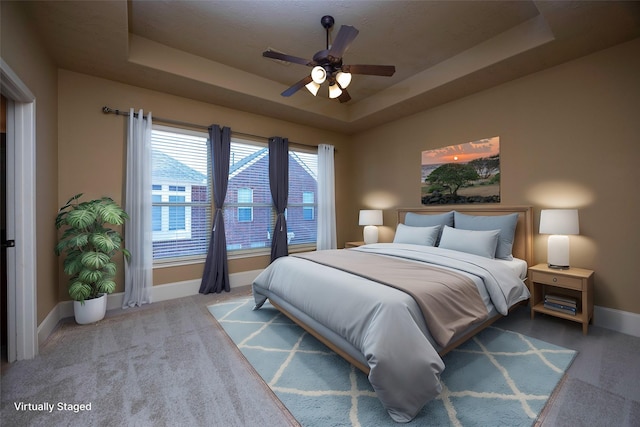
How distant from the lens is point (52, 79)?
268 centimetres

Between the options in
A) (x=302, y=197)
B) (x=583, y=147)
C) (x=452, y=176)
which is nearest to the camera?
(x=583, y=147)

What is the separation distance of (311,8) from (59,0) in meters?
1.91

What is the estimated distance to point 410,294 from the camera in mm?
1721

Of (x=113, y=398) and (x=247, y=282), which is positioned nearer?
(x=113, y=398)

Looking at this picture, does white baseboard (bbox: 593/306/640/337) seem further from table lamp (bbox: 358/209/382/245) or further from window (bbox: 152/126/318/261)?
window (bbox: 152/126/318/261)

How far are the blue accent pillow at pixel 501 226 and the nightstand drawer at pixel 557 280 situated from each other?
12.4 inches

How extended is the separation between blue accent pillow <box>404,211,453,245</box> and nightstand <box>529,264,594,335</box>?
1060 millimetres

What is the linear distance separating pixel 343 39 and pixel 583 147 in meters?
2.68

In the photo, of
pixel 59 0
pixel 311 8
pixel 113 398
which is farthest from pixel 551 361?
pixel 59 0

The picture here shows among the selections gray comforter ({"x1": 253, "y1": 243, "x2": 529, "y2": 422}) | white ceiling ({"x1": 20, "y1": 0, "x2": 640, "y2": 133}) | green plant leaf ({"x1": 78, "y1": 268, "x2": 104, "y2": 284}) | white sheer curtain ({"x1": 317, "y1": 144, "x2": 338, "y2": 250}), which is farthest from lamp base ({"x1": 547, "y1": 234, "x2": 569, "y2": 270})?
green plant leaf ({"x1": 78, "y1": 268, "x2": 104, "y2": 284})

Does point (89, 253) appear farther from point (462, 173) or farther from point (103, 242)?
point (462, 173)

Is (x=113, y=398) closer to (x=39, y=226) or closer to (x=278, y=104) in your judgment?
(x=39, y=226)

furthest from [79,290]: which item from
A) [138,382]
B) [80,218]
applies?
[138,382]

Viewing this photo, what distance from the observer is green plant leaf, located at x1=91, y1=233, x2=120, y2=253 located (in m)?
2.61
